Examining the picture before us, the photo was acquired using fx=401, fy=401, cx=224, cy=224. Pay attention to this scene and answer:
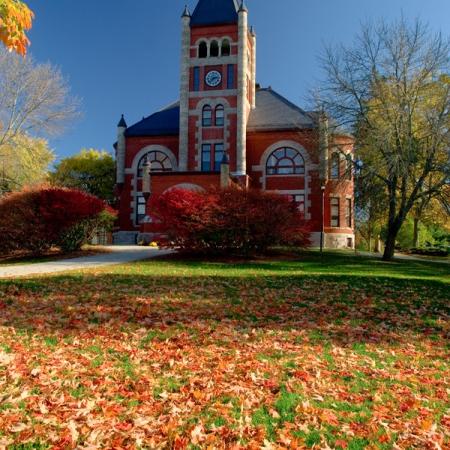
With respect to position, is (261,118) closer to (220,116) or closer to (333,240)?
(220,116)

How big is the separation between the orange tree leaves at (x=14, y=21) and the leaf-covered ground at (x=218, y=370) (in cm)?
382

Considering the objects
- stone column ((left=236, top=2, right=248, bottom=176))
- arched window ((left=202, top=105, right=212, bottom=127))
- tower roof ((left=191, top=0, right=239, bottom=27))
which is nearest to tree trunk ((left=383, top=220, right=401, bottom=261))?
stone column ((left=236, top=2, right=248, bottom=176))

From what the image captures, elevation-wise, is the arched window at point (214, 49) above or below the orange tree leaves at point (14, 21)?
above

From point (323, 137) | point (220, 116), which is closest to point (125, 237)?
point (220, 116)

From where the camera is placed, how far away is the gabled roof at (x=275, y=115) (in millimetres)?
30828

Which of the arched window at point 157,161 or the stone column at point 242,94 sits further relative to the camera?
the arched window at point 157,161

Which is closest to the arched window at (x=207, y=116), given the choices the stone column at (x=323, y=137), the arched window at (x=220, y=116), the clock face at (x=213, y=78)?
the arched window at (x=220, y=116)

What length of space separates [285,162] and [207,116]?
708 centimetres

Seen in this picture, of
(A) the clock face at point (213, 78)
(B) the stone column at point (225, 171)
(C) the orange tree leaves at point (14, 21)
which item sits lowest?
(C) the orange tree leaves at point (14, 21)

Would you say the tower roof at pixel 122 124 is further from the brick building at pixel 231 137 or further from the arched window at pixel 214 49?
the arched window at pixel 214 49

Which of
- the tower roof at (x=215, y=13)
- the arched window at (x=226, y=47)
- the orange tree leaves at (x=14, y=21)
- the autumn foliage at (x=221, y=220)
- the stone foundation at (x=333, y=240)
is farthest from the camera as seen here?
the arched window at (x=226, y=47)

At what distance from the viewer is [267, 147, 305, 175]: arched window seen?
30812 mm

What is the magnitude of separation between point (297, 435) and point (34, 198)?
16.5 m

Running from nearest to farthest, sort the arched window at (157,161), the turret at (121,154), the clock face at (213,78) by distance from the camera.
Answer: the clock face at (213,78)
the arched window at (157,161)
the turret at (121,154)
